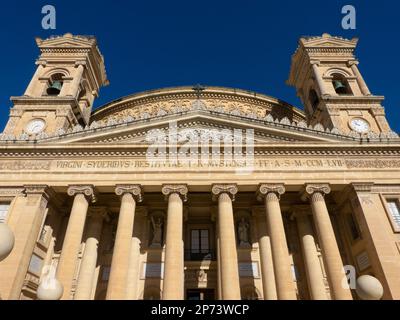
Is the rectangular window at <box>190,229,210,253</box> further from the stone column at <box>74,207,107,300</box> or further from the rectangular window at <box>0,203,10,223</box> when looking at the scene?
the rectangular window at <box>0,203,10,223</box>

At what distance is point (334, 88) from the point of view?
2808 cm

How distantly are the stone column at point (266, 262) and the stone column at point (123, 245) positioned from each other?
7918 mm

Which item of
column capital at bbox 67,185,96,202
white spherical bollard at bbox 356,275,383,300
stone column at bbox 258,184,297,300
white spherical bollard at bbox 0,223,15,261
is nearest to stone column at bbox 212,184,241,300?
stone column at bbox 258,184,297,300

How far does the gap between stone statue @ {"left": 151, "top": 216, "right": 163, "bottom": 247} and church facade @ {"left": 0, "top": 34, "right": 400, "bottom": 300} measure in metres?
0.07

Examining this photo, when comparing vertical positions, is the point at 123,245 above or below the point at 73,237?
below

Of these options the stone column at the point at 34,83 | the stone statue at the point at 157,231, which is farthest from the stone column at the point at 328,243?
the stone column at the point at 34,83

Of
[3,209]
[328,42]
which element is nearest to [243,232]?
[3,209]

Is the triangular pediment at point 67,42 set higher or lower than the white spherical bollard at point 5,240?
higher

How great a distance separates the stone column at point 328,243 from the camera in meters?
15.4

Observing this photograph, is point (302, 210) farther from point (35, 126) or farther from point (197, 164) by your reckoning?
point (35, 126)

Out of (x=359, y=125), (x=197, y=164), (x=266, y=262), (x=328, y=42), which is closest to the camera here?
(x=266, y=262)

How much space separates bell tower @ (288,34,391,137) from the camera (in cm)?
2458

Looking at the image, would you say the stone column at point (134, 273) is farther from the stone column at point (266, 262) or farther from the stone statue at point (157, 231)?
the stone column at point (266, 262)

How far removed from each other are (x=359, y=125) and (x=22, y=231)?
24.3m
